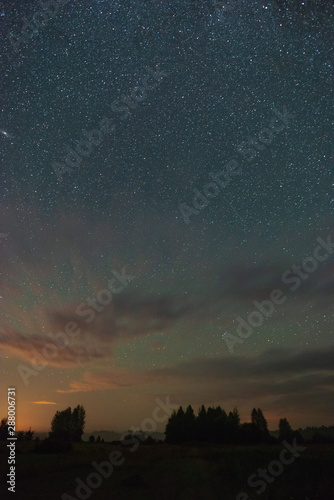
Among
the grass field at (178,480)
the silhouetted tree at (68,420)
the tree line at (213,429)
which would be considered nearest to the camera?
the grass field at (178,480)

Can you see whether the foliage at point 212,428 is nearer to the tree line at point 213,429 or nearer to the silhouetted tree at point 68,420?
the tree line at point 213,429

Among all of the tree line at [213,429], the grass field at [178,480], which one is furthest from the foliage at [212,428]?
the grass field at [178,480]

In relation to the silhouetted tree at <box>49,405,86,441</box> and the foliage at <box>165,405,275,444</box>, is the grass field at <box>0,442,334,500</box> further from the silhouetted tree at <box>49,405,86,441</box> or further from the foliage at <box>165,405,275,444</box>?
the silhouetted tree at <box>49,405,86,441</box>

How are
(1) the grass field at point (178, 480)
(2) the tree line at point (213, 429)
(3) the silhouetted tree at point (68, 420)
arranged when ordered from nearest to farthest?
(1) the grass field at point (178, 480)
(2) the tree line at point (213, 429)
(3) the silhouetted tree at point (68, 420)

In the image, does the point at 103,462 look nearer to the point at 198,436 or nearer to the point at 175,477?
the point at 175,477

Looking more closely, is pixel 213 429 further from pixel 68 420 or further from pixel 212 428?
pixel 68 420

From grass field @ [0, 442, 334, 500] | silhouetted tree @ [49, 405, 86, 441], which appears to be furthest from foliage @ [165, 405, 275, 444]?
grass field @ [0, 442, 334, 500]

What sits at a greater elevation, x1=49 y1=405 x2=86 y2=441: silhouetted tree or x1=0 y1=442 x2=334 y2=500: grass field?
x1=0 y1=442 x2=334 y2=500: grass field

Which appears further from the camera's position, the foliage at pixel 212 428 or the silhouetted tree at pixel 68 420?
the silhouetted tree at pixel 68 420

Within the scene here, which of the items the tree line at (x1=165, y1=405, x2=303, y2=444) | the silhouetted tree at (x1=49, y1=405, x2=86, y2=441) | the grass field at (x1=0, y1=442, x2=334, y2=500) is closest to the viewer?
the grass field at (x1=0, y1=442, x2=334, y2=500)

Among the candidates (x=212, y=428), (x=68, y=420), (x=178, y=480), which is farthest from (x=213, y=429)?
(x=178, y=480)

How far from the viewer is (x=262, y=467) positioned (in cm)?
2141

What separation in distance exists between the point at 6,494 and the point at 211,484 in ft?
31.0

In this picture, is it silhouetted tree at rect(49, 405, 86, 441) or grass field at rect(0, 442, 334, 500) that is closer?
grass field at rect(0, 442, 334, 500)
